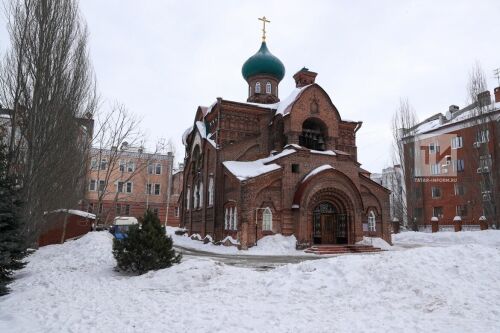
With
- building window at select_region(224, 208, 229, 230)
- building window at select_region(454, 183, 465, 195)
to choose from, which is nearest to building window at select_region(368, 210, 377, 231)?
building window at select_region(224, 208, 229, 230)

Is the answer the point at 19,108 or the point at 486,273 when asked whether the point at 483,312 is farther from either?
the point at 19,108

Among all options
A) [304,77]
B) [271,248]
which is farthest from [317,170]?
[304,77]

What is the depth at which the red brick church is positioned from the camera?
72.2 feet

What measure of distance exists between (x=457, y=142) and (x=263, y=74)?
881 inches

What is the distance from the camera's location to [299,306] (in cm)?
753

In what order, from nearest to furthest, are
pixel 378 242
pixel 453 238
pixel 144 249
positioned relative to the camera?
1. pixel 144 249
2. pixel 378 242
3. pixel 453 238

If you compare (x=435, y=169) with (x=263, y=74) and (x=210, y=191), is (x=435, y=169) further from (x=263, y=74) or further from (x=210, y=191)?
(x=210, y=191)

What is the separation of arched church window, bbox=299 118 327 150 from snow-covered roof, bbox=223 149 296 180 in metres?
2.96

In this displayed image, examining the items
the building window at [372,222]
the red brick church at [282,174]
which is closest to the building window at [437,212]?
the red brick church at [282,174]

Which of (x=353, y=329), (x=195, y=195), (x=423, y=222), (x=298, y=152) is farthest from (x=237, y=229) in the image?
(x=423, y=222)

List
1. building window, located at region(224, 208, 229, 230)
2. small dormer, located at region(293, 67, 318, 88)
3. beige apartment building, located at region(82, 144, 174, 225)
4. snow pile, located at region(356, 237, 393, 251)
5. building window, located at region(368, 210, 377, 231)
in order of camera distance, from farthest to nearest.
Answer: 1. beige apartment building, located at region(82, 144, 174, 225)
2. small dormer, located at region(293, 67, 318, 88)
3. building window, located at region(368, 210, 377, 231)
4. snow pile, located at region(356, 237, 393, 251)
5. building window, located at region(224, 208, 229, 230)

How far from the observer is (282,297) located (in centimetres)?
A: 826

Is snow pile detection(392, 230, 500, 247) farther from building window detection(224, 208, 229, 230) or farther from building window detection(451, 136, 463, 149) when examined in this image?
building window detection(224, 208, 229, 230)

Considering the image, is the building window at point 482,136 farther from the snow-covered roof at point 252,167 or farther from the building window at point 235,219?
the building window at point 235,219
